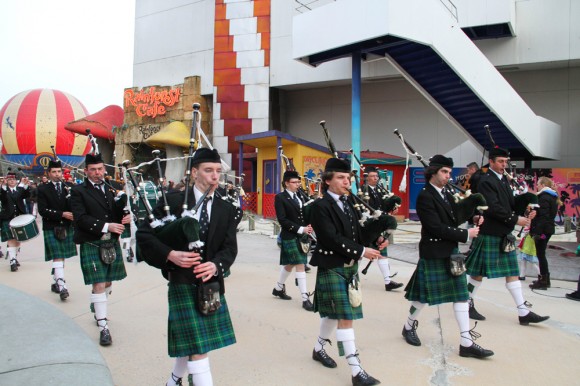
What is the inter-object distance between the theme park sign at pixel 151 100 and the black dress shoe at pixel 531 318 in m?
20.2

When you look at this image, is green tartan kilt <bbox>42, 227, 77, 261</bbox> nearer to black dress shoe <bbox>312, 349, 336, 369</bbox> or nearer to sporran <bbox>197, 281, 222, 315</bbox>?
black dress shoe <bbox>312, 349, 336, 369</bbox>

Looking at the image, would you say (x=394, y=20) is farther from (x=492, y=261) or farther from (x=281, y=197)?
(x=492, y=261)

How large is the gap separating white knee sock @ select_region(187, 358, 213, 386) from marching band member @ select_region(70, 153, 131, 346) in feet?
6.38

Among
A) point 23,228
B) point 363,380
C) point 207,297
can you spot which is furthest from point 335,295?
point 23,228

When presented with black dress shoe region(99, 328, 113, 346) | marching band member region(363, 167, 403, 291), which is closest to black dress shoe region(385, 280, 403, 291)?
marching band member region(363, 167, 403, 291)

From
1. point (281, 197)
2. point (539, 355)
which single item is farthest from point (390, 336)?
point (281, 197)

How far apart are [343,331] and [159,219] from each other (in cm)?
156

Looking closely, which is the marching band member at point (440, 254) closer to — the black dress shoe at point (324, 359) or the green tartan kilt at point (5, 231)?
the black dress shoe at point (324, 359)

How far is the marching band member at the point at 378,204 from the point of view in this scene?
656 centimetres

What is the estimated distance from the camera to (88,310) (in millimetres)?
5559

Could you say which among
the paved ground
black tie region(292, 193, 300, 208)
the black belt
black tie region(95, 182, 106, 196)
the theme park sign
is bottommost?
the paved ground

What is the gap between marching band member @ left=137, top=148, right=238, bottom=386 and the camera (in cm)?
283

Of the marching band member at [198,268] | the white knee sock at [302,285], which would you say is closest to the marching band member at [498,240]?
the white knee sock at [302,285]

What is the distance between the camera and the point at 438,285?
164 inches
